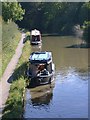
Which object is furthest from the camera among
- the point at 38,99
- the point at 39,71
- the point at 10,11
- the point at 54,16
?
the point at 54,16

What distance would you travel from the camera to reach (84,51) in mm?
45219

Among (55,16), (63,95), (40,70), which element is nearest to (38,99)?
(63,95)

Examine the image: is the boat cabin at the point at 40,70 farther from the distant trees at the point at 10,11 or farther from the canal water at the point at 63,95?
the distant trees at the point at 10,11

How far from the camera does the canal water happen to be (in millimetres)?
21875

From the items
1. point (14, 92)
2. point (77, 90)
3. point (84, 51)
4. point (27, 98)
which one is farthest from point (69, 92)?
point (84, 51)

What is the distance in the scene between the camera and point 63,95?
83.6 feet

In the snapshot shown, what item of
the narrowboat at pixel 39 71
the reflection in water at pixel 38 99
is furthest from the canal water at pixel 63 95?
the narrowboat at pixel 39 71

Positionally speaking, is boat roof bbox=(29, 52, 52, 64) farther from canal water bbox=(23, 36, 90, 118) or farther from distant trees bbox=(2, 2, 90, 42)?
distant trees bbox=(2, 2, 90, 42)

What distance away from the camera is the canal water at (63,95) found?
2188 cm

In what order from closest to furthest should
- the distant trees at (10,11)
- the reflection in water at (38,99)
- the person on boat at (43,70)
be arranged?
the reflection in water at (38,99) < the person on boat at (43,70) < the distant trees at (10,11)

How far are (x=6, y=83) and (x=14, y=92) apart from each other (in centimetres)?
399

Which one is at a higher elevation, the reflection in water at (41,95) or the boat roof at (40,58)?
the boat roof at (40,58)

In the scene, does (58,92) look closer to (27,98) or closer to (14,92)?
(27,98)

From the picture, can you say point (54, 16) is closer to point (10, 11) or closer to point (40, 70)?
point (10, 11)
